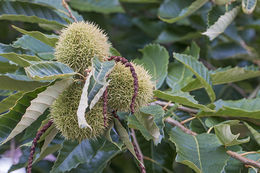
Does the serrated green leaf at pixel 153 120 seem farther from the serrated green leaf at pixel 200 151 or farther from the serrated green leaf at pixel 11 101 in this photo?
the serrated green leaf at pixel 11 101

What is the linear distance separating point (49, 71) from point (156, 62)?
797 mm

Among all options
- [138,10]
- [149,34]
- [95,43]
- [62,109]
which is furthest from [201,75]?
[138,10]

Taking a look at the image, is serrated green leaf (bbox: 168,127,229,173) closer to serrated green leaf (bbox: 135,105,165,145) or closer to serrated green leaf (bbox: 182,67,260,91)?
serrated green leaf (bbox: 135,105,165,145)

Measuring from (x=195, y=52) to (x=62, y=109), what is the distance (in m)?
0.92

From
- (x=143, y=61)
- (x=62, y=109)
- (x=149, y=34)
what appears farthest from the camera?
(x=149, y=34)

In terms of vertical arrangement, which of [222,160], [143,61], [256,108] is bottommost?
[222,160]

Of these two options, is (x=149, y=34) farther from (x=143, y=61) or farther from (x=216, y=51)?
(x=143, y=61)

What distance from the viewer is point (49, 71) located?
1.02 meters

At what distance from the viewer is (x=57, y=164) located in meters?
1.28

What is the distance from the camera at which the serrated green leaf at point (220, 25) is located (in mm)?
1523

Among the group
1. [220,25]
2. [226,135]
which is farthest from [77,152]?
[220,25]

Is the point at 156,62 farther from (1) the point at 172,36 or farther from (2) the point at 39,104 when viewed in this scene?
A: (2) the point at 39,104

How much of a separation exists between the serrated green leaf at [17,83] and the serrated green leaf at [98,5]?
108cm

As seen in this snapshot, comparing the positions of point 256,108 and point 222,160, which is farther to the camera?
point 256,108
